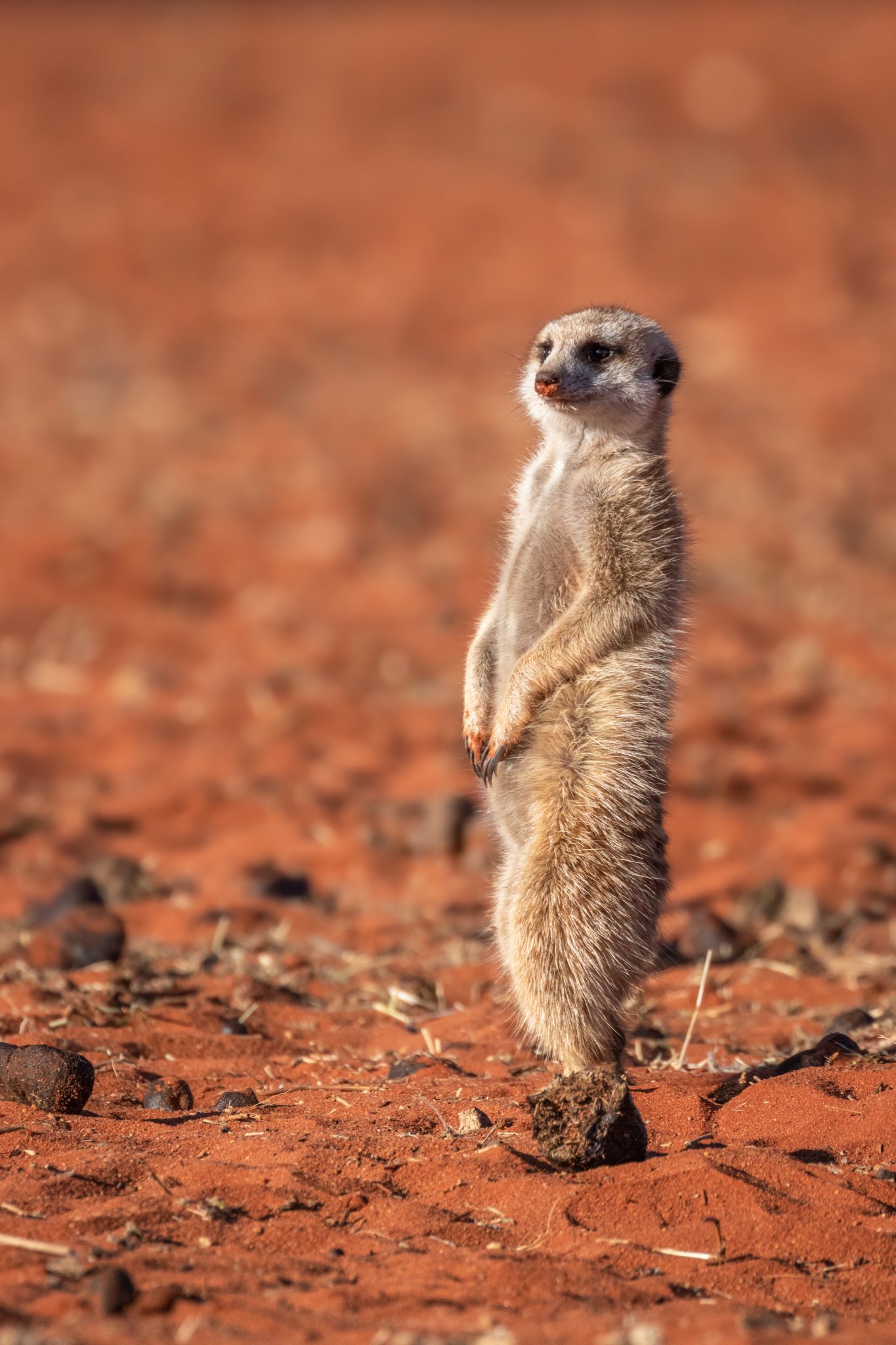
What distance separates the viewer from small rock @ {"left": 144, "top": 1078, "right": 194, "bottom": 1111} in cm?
348

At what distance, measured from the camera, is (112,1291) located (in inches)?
94.7

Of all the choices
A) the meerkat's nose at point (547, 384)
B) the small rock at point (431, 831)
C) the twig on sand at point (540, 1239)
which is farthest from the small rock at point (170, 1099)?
the small rock at point (431, 831)

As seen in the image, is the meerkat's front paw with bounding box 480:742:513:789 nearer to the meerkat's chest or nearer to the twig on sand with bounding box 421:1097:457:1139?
the meerkat's chest

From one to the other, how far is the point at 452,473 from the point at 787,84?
11295mm

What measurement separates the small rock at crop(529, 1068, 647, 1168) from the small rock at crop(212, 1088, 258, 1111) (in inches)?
28.3

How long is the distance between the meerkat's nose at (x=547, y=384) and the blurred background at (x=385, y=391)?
0.41 m

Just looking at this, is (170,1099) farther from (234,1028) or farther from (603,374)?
(603,374)

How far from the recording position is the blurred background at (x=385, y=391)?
7.07m

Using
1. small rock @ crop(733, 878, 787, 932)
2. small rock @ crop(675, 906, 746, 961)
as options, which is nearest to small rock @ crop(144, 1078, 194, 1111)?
small rock @ crop(675, 906, 746, 961)

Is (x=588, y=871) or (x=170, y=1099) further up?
(x=588, y=871)

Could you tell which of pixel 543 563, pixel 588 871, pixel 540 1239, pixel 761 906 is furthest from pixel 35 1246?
pixel 761 906

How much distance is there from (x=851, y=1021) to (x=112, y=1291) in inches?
91.4

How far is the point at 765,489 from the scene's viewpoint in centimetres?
1216

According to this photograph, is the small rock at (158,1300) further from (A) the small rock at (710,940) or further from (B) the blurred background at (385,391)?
(A) the small rock at (710,940)
